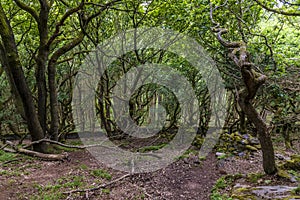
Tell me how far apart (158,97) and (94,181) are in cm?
639

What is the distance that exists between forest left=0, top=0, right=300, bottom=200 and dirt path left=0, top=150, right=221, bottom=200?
26 millimetres

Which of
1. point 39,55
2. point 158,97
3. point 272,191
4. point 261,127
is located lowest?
point 272,191

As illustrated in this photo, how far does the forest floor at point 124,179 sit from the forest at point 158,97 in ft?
0.08

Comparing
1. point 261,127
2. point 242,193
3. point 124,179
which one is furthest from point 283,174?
point 124,179

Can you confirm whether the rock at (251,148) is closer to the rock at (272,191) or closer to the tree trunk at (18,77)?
the rock at (272,191)

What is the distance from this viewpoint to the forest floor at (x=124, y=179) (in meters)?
4.25

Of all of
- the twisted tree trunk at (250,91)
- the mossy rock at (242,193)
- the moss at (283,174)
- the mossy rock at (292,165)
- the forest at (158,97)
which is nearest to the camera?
the twisted tree trunk at (250,91)

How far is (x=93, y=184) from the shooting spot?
4691mm

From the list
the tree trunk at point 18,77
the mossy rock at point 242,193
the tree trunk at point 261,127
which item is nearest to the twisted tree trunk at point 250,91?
the tree trunk at point 261,127

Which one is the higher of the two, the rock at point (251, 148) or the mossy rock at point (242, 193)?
the rock at point (251, 148)

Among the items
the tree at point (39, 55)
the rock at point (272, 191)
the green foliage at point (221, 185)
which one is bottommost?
the green foliage at point (221, 185)

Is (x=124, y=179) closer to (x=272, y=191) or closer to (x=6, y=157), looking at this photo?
(x=272, y=191)

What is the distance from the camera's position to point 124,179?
197 inches

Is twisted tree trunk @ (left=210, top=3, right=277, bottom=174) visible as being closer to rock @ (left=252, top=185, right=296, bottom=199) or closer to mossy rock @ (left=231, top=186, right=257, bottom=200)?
rock @ (left=252, top=185, right=296, bottom=199)
